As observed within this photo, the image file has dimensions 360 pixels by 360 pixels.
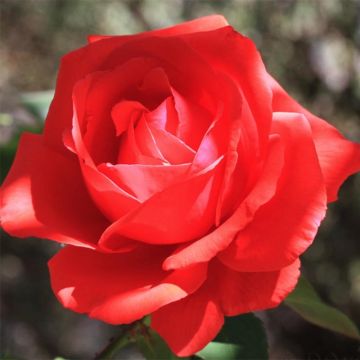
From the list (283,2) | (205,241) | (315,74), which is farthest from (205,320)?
(315,74)

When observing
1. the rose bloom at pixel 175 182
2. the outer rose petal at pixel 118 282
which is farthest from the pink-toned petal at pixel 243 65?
the outer rose petal at pixel 118 282

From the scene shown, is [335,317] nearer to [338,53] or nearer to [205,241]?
[205,241]

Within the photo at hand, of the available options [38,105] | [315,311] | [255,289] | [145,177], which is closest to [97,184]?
[145,177]

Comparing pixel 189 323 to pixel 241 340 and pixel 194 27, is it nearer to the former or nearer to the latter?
pixel 241 340

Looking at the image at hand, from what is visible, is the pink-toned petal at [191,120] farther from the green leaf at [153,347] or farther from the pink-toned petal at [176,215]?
the green leaf at [153,347]

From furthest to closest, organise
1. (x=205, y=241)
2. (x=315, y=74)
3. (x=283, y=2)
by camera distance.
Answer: (x=315, y=74) < (x=283, y=2) < (x=205, y=241)

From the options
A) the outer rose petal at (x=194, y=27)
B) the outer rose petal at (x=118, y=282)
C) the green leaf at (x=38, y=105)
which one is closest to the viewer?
the outer rose petal at (x=118, y=282)
